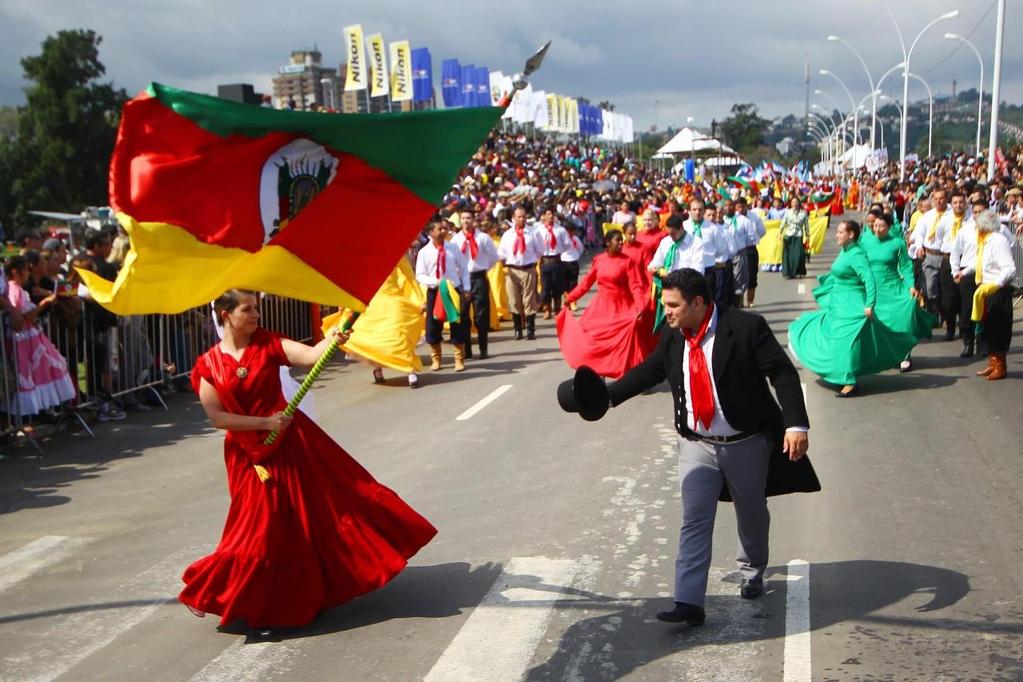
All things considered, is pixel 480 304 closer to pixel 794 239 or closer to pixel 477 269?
pixel 477 269

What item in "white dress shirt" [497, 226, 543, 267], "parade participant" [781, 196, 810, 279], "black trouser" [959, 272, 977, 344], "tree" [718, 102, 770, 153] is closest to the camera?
"black trouser" [959, 272, 977, 344]

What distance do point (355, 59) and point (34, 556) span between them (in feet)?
146

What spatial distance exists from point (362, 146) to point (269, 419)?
147cm

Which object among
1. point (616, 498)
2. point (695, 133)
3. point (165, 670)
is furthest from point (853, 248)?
point (695, 133)

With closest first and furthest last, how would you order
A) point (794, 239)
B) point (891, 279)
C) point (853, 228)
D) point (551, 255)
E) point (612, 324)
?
1. point (853, 228)
2. point (612, 324)
3. point (891, 279)
4. point (551, 255)
5. point (794, 239)

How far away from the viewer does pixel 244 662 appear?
5.38 m

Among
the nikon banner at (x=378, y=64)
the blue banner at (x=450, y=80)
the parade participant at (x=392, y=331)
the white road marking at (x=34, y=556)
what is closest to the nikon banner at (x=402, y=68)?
the nikon banner at (x=378, y=64)

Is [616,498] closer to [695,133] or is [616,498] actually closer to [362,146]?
[362,146]

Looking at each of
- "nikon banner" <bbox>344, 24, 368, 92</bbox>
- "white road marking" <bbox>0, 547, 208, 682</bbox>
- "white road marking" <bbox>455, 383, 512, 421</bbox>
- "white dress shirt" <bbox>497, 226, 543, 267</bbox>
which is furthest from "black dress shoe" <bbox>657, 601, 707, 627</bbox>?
"nikon banner" <bbox>344, 24, 368, 92</bbox>

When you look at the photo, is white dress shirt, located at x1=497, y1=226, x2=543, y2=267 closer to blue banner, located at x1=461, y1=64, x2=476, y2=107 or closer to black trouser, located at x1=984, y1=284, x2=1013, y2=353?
black trouser, located at x1=984, y1=284, x2=1013, y2=353

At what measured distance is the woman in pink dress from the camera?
1051cm

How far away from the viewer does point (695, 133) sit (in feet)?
149

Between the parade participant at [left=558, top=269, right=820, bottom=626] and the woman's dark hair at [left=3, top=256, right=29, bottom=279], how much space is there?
7128 millimetres

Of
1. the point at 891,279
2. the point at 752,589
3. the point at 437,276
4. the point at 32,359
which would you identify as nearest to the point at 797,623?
the point at 752,589
